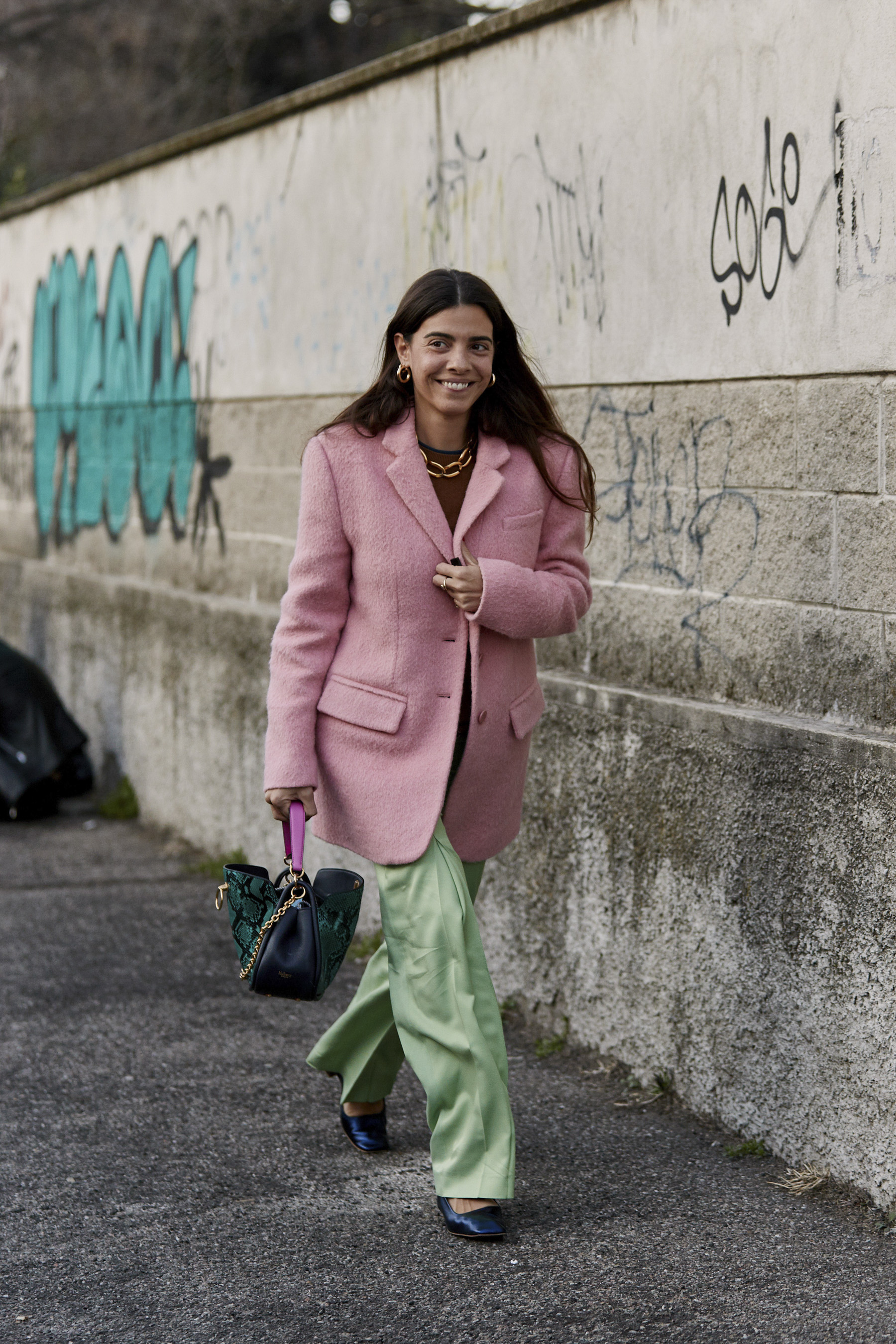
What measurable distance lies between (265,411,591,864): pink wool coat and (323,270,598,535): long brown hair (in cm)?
5

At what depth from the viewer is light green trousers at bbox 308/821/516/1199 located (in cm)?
342

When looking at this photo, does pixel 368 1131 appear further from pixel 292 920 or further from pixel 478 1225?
pixel 292 920

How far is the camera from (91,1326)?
10.4ft

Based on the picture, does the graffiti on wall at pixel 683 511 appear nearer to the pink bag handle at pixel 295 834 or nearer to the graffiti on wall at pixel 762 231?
the graffiti on wall at pixel 762 231

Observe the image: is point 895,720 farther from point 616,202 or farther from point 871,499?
point 616,202

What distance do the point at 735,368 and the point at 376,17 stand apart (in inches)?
497

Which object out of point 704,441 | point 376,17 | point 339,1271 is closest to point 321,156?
point 704,441

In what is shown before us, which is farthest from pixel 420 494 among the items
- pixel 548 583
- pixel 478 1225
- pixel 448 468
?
pixel 478 1225

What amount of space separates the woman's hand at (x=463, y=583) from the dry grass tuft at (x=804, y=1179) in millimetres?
1466

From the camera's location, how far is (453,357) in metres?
3.53

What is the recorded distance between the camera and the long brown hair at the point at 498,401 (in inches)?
141

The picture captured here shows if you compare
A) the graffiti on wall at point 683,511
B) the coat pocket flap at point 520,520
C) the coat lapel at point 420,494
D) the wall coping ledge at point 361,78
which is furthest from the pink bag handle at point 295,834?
the wall coping ledge at point 361,78

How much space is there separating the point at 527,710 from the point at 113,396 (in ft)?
18.1

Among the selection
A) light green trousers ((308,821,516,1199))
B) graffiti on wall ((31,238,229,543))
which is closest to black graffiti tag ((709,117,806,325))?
light green trousers ((308,821,516,1199))
